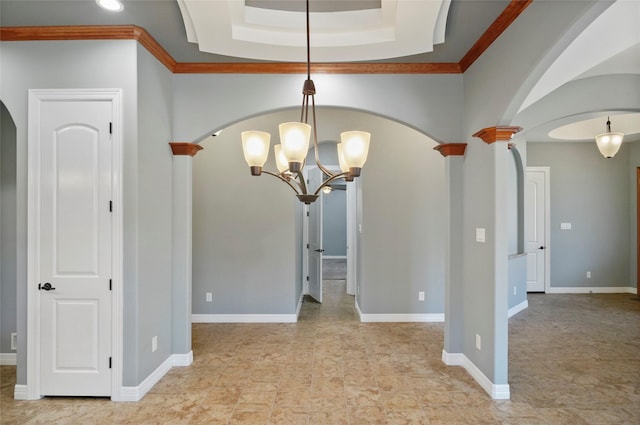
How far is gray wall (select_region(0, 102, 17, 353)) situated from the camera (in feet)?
10.5

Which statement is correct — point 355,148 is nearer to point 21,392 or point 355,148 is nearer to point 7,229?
point 21,392

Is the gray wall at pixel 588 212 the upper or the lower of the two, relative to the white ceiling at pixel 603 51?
lower

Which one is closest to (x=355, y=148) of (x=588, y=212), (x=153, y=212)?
(x=153, y=212)

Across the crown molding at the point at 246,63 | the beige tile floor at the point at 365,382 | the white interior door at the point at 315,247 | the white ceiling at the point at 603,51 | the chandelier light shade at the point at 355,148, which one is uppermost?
the crown molding at the point at 246,63

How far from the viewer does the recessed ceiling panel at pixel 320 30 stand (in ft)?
8.23

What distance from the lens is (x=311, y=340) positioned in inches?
156

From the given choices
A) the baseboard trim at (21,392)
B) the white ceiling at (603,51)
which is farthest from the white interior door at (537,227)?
the baseboard trim at (21,392)

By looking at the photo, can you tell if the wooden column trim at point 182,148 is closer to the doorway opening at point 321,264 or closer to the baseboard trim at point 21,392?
the baseboard trim at point 21,392

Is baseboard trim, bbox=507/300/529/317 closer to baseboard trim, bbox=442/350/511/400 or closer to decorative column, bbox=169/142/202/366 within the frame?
baseboard trim, bbox=442/350/511/400

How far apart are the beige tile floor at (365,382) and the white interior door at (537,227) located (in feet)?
6.03

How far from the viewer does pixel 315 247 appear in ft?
19.4

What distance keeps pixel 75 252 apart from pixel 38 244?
293 mm

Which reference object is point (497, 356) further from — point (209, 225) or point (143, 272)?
point (209, 225)

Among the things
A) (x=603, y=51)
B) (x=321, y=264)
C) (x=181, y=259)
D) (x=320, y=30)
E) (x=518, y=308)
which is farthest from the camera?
(x=321, y=264)
